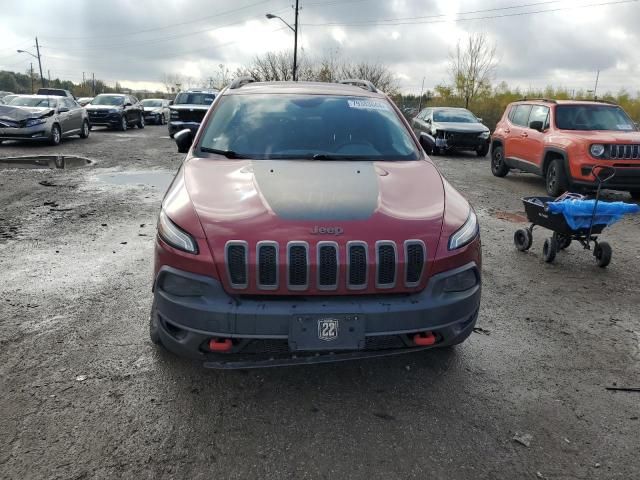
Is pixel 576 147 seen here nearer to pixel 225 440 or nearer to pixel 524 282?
pixel 524 282

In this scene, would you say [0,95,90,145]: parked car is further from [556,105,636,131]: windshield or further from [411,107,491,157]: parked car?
[556,105,636,131]: windshield

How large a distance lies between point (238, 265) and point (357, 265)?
Result: 0.61 meters

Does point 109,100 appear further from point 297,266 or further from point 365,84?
point 297,266

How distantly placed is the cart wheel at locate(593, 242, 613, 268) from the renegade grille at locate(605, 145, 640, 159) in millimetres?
4010

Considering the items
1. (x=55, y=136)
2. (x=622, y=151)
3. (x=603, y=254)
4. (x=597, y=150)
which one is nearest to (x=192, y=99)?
(x=55, y=136)

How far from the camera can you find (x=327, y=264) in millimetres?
2609

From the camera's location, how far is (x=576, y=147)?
9070mm

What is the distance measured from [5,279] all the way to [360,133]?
347 cm

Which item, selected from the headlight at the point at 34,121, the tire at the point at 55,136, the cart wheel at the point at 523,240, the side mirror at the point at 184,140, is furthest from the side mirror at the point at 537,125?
the tire at the point at 55,136

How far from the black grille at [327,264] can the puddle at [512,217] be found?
6100 mm

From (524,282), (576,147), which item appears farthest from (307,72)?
(524,282)

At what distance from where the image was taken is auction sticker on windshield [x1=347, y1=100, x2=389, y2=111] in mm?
4346

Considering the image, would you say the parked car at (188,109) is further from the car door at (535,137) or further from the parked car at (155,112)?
the car door at (535,137)

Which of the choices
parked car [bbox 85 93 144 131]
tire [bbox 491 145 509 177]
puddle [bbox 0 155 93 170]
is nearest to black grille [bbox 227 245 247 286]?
puddle [bbox 0 155 93 170]
